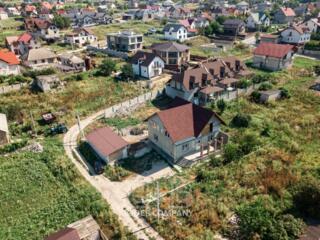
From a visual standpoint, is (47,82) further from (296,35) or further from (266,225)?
A: (296,35)

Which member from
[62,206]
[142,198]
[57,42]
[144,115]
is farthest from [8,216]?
[57,42]

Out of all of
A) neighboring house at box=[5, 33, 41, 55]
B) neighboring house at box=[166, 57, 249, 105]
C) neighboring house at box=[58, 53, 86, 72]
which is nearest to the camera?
neighboring house at box=[166, 57, 249, 105]

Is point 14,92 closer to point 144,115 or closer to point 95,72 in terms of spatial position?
point 95,72

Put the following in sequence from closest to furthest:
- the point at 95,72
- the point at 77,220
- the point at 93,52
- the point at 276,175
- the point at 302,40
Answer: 1. the point at 77,220
2. the point at 276,175
3. the point at 95,72
4. the point at 93,52
5. the point at 302,40

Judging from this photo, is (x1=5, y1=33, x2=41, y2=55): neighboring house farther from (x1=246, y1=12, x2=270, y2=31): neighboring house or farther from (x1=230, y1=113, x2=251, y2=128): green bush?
(x1=246, y1=12, x2=270, y2=31): neighboring house

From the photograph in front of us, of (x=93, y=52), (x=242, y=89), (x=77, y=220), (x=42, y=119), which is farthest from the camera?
(x=93, y=52)

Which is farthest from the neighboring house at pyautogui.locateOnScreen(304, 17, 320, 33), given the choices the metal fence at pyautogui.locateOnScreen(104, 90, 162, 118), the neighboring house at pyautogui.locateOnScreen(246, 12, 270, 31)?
the metal fence at pyautogui.locateOnScreen(104, 90, 162, 118)

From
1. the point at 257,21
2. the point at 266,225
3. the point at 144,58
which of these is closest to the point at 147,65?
the point at 144,58
